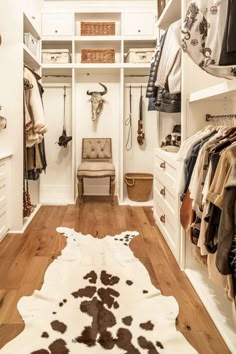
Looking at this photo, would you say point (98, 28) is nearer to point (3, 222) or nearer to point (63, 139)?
point (63, 139)

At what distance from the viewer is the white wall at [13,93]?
121 inches

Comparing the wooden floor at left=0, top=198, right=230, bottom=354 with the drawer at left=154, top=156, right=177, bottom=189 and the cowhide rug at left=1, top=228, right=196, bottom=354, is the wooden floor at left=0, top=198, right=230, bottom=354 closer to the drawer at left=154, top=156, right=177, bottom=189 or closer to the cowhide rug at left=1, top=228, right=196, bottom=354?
the cowhide rug at left=1, top=228, right=196, bottom=354

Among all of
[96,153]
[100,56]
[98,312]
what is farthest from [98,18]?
[98,312]

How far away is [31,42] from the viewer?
367 centimetres

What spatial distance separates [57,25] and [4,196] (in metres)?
2.52

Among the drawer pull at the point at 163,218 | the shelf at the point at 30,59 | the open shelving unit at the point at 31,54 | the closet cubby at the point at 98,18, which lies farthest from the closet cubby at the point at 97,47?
the drawer pull at the point at 163,218

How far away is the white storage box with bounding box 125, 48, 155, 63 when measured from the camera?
171 inches

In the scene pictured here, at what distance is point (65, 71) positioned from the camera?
4629 mm

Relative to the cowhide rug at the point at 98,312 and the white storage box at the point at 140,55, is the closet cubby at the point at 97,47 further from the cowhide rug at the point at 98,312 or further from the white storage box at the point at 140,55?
the cowhide rug at the point at 98,312

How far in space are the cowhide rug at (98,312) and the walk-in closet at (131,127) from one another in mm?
150

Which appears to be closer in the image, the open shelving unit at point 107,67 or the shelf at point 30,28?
the shelf at point 30,28

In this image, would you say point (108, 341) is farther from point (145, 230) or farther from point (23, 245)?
point (145, 230)

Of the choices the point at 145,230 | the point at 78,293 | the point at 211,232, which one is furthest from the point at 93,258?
the point at 211,232

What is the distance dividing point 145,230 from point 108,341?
185cm
